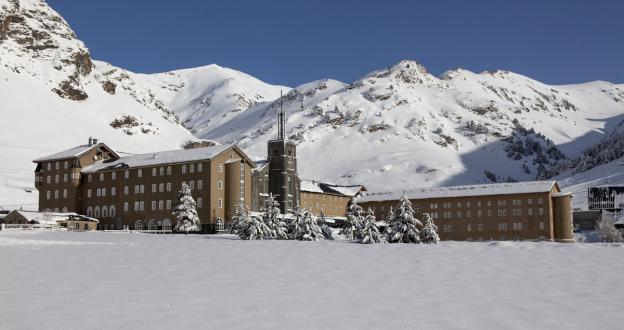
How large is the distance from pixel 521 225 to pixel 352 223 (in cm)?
5059

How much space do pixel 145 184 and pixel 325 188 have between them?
56141mm

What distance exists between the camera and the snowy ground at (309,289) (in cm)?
2039

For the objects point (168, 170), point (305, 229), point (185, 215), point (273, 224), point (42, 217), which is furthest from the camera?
point (168, 170)

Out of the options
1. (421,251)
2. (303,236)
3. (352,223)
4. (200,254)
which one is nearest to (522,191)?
(352,223)

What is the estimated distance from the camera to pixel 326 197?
147 meters

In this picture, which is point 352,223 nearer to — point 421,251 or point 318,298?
point 421,251

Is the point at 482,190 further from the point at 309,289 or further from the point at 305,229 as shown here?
the point at 309,289

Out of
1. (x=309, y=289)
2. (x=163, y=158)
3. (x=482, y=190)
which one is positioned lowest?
(x=309, y=289)

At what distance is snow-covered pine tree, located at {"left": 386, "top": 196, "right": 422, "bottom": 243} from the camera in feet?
209

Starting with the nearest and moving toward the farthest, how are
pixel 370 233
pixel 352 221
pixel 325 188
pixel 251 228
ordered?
pixel 370 233, pixel 251 228, pixel 352 221, pixel 325 188

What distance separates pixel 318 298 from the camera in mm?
24781

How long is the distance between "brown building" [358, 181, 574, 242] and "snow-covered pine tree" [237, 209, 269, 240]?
64384 mm

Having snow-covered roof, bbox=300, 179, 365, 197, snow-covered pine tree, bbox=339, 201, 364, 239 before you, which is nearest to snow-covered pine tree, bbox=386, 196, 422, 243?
snow-covered pine tree, bbox=339, 201, 364, 239

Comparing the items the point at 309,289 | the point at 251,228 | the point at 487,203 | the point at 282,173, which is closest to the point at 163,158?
the point at 282,173
